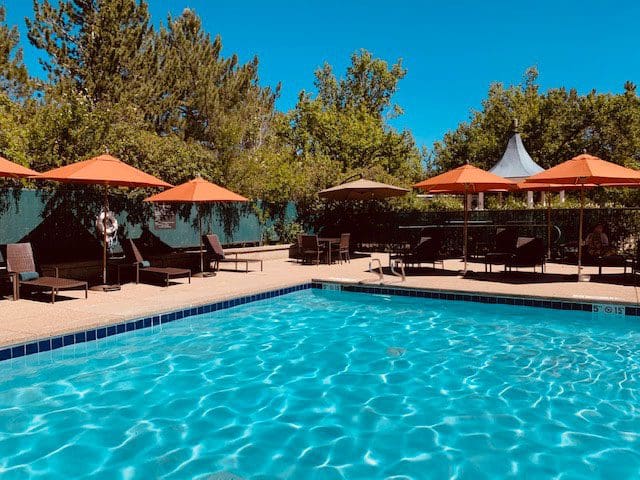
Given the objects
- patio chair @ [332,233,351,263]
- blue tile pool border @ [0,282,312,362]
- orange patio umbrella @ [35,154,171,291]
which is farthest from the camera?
patio chair @ [332,233,351,263]

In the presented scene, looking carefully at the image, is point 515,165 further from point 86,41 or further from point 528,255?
point 86,41

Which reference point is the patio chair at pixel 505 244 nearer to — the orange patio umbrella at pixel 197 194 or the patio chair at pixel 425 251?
the patio chair at pixel 425 251

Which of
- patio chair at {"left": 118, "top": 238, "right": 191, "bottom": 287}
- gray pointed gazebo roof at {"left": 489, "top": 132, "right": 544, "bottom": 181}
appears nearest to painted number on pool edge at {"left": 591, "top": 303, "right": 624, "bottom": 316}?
patio chair at {"left": 118, "top": 238, "right": 191, "bottom": 287}

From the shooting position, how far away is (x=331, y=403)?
508 cm

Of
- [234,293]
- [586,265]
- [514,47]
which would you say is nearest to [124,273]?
[234,293]

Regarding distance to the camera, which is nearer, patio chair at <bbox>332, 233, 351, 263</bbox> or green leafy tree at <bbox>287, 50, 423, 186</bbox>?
patio chair at <bbox>332, 233, 351, 263</bbox>

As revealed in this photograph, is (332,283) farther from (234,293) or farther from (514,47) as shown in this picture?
(514,47)

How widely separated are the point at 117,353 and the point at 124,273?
4670 millimetres

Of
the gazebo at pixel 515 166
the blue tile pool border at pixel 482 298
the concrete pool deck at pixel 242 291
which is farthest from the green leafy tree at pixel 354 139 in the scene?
the blue tile pool border at pixel 482 298

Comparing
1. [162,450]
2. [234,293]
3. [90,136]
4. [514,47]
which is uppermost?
[514,47]

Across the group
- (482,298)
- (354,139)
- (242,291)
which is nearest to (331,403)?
(242,291)

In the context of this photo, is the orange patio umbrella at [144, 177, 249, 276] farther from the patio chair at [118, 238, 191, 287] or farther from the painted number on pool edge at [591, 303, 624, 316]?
the painted number on pool edge at [591, 303, 624, 316]

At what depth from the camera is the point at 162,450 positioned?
161 inches

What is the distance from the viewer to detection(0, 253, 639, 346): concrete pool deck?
6.50 meters
